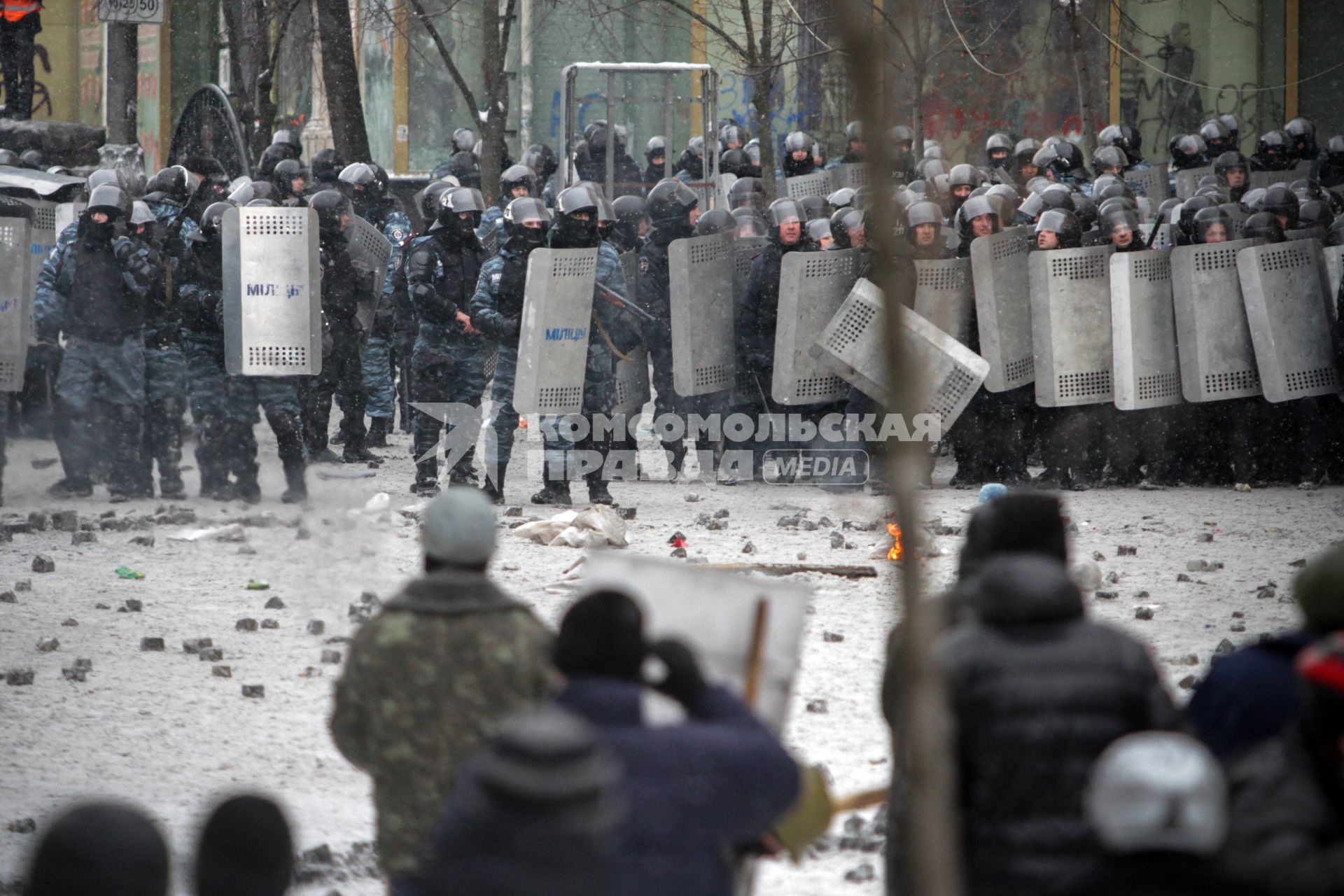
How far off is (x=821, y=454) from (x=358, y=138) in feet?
24.4

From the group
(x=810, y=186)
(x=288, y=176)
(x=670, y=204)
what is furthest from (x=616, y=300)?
(x=810, y=186)

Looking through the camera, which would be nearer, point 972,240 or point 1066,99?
point 972,240

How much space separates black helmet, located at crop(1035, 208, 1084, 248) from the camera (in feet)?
37.1

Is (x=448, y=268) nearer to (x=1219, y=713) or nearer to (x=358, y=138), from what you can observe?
(x=358, y=138)

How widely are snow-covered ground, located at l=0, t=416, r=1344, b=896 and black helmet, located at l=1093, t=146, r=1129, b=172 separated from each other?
752cm

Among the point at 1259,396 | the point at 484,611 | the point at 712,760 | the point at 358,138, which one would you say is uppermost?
the point at 358,138

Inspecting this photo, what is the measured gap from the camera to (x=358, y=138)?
56.4ft

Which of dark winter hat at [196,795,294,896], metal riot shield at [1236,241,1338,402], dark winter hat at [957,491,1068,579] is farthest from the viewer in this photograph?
metal riot shield at [1236,241,1338,402]

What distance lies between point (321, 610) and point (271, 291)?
3.28m

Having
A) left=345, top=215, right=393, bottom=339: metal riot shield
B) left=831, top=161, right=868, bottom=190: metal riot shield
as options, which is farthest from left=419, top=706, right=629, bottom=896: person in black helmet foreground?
left=831, top=161, right=868, bottom=190: metal riot shield

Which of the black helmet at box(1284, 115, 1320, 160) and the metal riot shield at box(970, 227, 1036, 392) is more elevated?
the black helmet at box(1284, 115, 1320, 160)

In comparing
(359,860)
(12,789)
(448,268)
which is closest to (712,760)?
(359,860)

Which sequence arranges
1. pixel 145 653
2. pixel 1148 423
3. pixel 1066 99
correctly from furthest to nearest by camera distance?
1. pixel 1066 99
2. pixel 1148 423
3. pixel 145 653

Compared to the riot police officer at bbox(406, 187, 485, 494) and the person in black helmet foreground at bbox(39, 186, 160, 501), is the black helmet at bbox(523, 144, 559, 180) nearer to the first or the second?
the riot police officer at bbox(406, 187, 485, 494)
